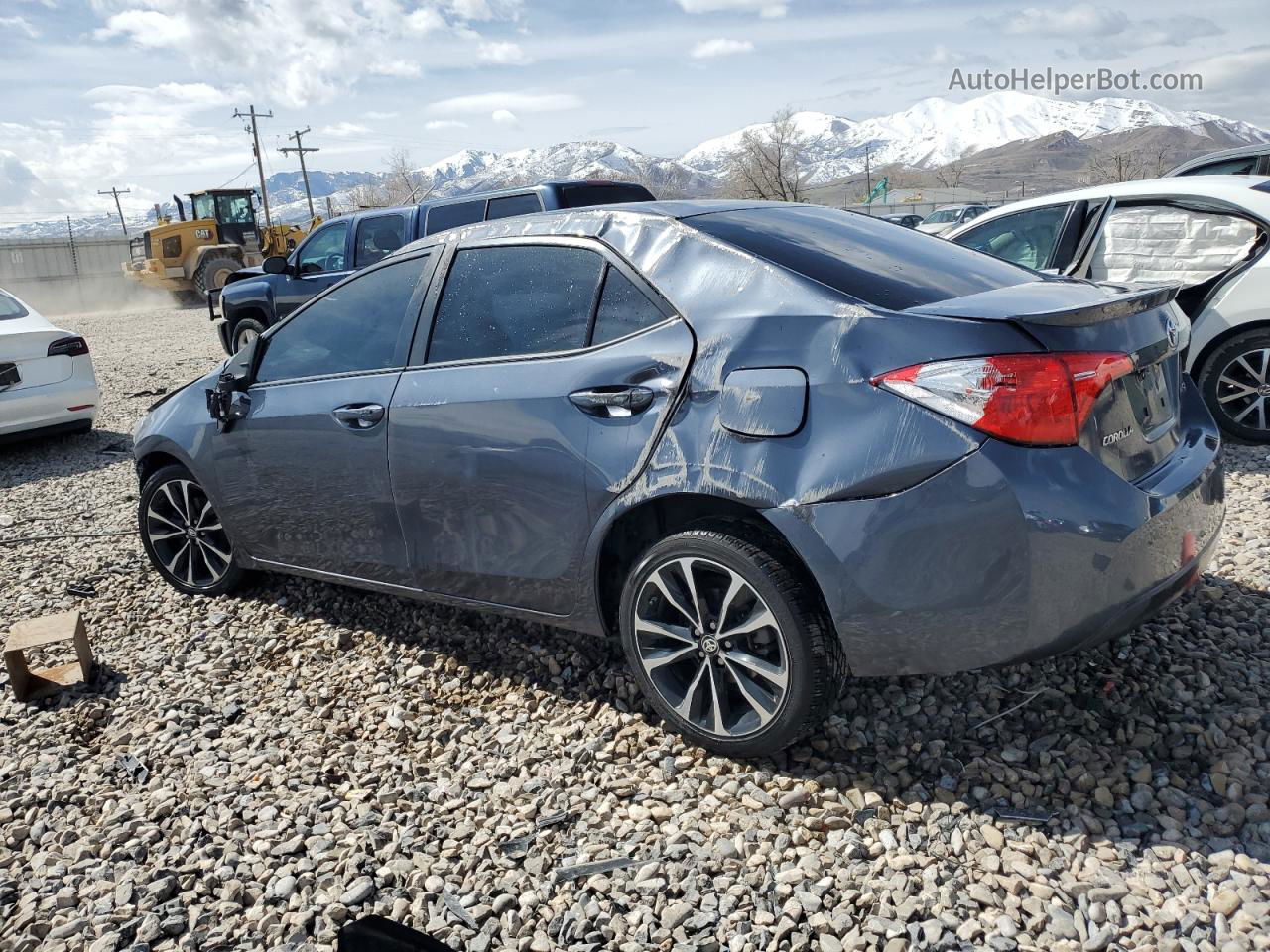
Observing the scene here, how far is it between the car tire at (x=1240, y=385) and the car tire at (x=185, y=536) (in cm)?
547

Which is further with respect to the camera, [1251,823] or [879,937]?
[1251,823]

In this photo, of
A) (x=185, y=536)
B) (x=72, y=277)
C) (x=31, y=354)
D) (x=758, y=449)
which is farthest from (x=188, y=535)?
(x=72, y=277)

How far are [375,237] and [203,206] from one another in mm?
20940

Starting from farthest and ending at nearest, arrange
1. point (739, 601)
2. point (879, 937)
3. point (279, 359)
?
point (279, 359), point (739, 601), point (879, 937)

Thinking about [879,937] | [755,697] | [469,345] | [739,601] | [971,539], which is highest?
[469,345]

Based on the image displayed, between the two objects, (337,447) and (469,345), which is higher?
(469,345)

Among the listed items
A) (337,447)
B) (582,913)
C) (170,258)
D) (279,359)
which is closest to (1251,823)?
(582,913)

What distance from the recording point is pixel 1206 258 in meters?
6.02

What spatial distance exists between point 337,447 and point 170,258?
89.4 feet

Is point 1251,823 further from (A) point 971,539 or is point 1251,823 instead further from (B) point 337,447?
(B) point 337,447

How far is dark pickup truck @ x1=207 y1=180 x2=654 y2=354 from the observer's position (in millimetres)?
9969

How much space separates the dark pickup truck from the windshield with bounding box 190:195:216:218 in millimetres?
18271

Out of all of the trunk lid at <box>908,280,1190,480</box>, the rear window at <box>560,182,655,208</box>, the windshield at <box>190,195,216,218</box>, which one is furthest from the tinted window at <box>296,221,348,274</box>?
the windshield at <box>190,195,216,218</box>

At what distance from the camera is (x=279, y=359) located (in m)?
4.36
